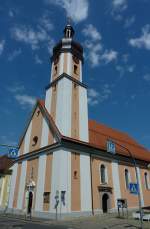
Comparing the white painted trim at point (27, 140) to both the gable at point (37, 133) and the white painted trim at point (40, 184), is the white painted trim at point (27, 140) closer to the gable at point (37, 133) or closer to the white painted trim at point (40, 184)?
the gable at point (37, 133)

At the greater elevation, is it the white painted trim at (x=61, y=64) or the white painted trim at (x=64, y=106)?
the white painted trim at (x=61, y=64)

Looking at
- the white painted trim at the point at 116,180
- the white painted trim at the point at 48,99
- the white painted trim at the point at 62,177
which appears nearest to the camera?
the white painted trim at the point at 62,177

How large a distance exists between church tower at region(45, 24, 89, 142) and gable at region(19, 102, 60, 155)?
1059 mm

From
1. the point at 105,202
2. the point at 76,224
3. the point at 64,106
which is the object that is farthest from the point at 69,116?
the point at 76,224

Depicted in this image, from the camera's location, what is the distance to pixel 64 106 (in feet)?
89.6

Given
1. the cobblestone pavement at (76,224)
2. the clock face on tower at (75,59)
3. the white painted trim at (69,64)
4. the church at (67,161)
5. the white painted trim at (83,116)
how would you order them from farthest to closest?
the clock face on tower at (75,59)
the white painted trim at (69,64)
the white painted trim at (83,116)
the church at (67,161)
the cobblestone pavement at (76,224)

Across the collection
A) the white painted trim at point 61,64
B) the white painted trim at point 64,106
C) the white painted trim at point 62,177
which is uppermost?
the white painted trim at point 61,64

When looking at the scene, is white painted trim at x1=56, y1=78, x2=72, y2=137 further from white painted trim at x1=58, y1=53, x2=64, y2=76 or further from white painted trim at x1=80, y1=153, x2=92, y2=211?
white painted trim at x1=80, y1=153, x2=92, y2=211

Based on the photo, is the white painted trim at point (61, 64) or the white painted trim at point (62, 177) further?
the white painted trim at point (61, 64)

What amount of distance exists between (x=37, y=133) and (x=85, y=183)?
366 inches

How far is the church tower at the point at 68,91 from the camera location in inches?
1060

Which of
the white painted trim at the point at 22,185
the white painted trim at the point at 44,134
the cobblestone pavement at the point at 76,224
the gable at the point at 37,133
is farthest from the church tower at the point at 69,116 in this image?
the white painted trim at the point at 22,185

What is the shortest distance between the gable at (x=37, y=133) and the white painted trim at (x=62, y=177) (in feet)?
7.99

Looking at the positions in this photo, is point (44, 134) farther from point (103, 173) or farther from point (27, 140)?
point (103, 173)
